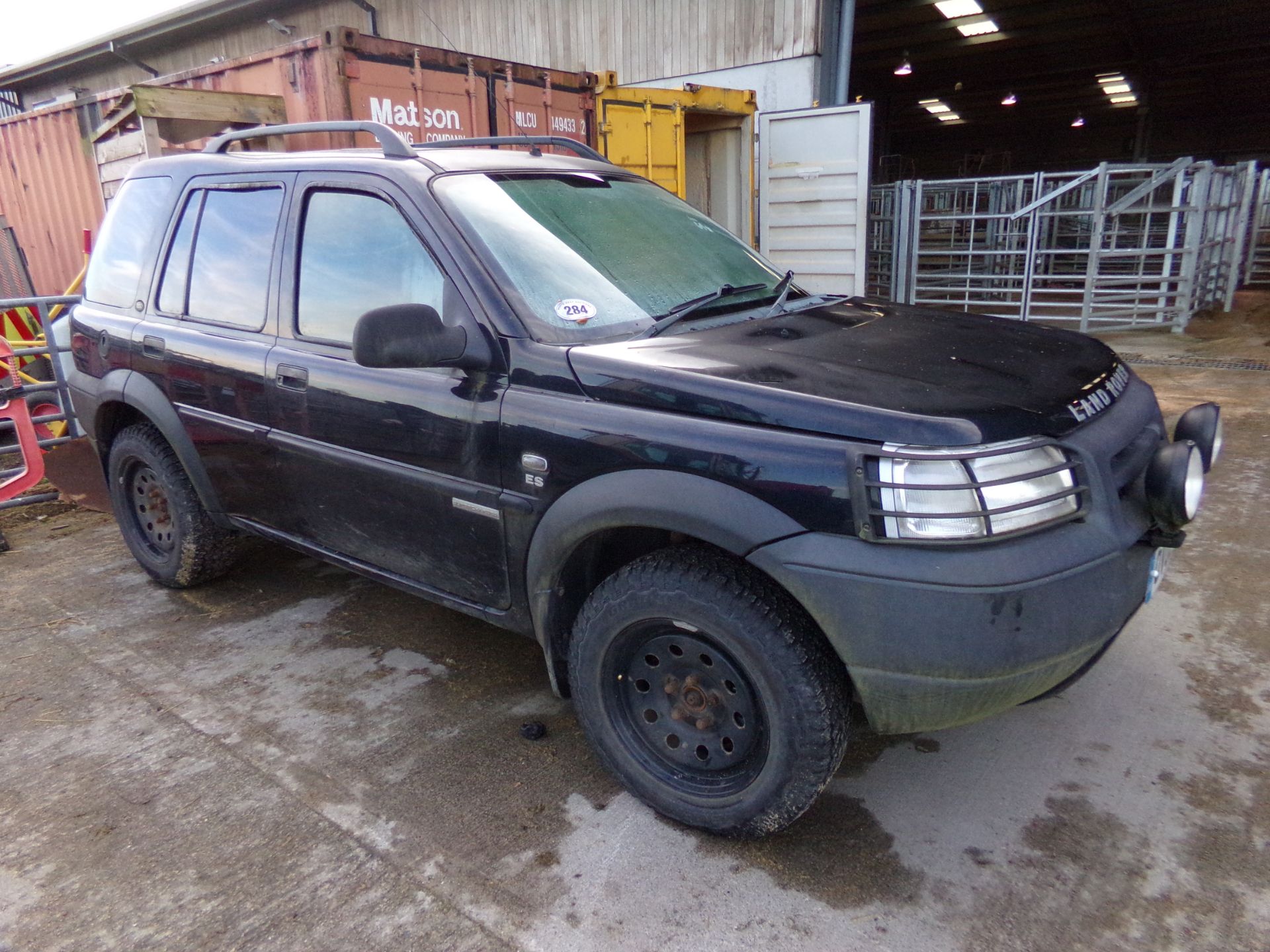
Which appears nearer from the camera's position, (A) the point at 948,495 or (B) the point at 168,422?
(A) the point at 948,495

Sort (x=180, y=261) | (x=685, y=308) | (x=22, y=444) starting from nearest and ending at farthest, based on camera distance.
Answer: (x=685, y=308), (x=180, y=261), (x=22, y=444)

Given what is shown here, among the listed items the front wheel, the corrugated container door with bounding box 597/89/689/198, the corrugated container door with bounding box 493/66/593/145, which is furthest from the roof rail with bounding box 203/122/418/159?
the corrugated container door with bounding box 597/89/689/198

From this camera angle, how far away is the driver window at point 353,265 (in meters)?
2.81

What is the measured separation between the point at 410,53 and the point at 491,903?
640cm

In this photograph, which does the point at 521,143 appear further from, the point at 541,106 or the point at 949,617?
the point at 541,106

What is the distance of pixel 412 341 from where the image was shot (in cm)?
244

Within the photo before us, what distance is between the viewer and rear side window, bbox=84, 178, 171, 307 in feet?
12.5

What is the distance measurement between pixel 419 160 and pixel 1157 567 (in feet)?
8.60

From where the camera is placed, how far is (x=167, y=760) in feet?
9.48

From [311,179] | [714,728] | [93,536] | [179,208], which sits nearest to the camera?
[714,728]

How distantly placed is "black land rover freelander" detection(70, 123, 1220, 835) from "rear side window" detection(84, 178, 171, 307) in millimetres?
112

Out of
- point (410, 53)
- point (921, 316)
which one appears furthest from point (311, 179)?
point (410, 53)

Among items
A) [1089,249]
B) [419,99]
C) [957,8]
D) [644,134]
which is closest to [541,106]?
[644,134]

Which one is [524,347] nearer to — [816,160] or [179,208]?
[179,208]
